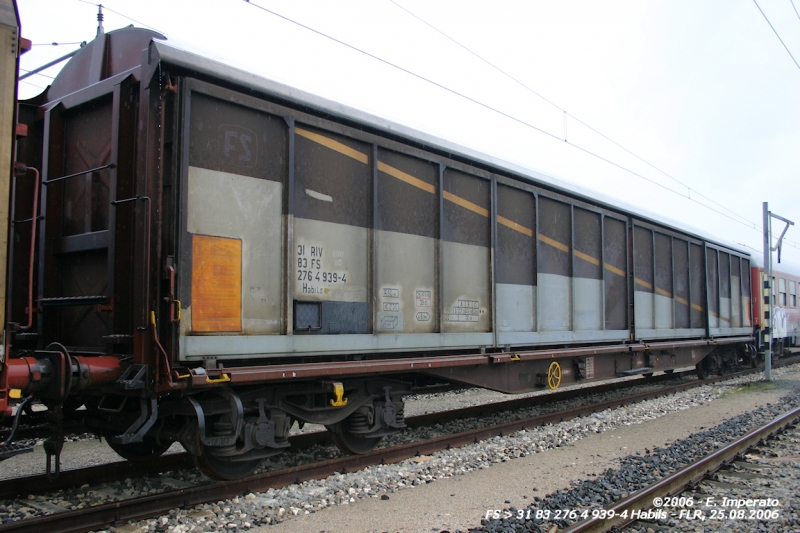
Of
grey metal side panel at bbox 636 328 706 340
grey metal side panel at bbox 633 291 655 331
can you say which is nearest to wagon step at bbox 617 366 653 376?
grey metal side panel at bbox 636 328 706 340

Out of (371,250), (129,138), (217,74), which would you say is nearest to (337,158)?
(371,250)

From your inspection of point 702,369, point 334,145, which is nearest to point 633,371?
point 702,369

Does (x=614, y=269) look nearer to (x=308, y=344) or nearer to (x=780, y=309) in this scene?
(x=308, y=344)

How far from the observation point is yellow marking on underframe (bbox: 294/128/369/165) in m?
5.84

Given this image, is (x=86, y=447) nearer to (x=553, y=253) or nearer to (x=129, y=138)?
(x=129, y=138)

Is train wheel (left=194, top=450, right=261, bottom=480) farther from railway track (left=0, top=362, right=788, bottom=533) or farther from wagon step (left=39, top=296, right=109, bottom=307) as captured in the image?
wagon step (left=39, top=296, right=109, bottom=307)

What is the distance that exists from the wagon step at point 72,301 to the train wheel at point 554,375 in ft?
20.8

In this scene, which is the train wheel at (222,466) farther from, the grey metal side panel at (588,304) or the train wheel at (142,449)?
the grey metal side panel at (588,304)

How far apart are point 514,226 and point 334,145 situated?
3.48 metres

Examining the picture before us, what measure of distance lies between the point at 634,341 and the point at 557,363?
3103 millimetres

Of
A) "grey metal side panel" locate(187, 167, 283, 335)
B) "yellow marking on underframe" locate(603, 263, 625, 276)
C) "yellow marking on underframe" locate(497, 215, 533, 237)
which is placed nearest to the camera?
"grey metal side panel" locate(187, 167, 283, 335)

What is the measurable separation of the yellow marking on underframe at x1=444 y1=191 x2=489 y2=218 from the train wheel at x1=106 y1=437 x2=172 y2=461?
4.26 meters

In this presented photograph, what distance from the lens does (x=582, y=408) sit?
9.55 m

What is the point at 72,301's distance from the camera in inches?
207
